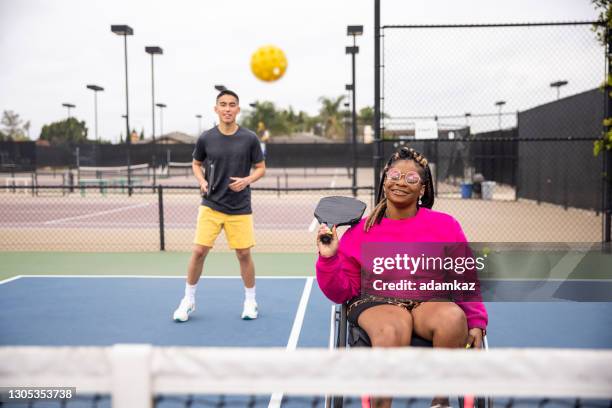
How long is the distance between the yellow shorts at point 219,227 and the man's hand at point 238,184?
278 mm

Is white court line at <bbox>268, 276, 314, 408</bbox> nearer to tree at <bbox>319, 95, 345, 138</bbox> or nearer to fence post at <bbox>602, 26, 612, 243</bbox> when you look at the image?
fence post at <bbox>602, 26, 612, 243</bbox>

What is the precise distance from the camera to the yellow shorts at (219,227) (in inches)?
186

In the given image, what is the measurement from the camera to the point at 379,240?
9.07ft

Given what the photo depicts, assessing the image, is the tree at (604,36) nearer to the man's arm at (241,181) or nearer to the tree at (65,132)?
the man's arm at (241,181)

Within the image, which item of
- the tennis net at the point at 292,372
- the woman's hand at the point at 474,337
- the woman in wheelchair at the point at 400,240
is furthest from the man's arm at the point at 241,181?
the tennis net at the point at 292,372

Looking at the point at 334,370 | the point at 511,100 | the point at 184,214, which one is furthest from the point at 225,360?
the point at 184,214

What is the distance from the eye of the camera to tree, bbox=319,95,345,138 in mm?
66625

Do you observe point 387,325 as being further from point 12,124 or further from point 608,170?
point 12,124

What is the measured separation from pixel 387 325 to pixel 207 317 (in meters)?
2.78

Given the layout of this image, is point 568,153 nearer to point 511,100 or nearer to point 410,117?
point 511,100

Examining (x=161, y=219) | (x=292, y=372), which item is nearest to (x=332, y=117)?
(x=161, y=219)

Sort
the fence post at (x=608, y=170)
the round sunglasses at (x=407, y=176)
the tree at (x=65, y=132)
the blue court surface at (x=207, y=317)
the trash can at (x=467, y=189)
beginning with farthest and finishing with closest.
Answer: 1. the tree at (x=65, y=132)
2. the trash can at (x=467, y=189)
3. the fence post at (x=608, y=170)
4. the blue court surface at (x=207, y=317)
5. the round sunglasses at (x=407, y=176)

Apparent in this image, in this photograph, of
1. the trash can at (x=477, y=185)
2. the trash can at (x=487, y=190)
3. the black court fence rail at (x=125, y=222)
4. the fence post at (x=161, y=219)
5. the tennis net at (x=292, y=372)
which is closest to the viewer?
the tennis net at (x=292, y=372)

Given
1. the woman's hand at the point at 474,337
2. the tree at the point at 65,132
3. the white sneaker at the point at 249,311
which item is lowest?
the white sneaker at the point at 249,311
